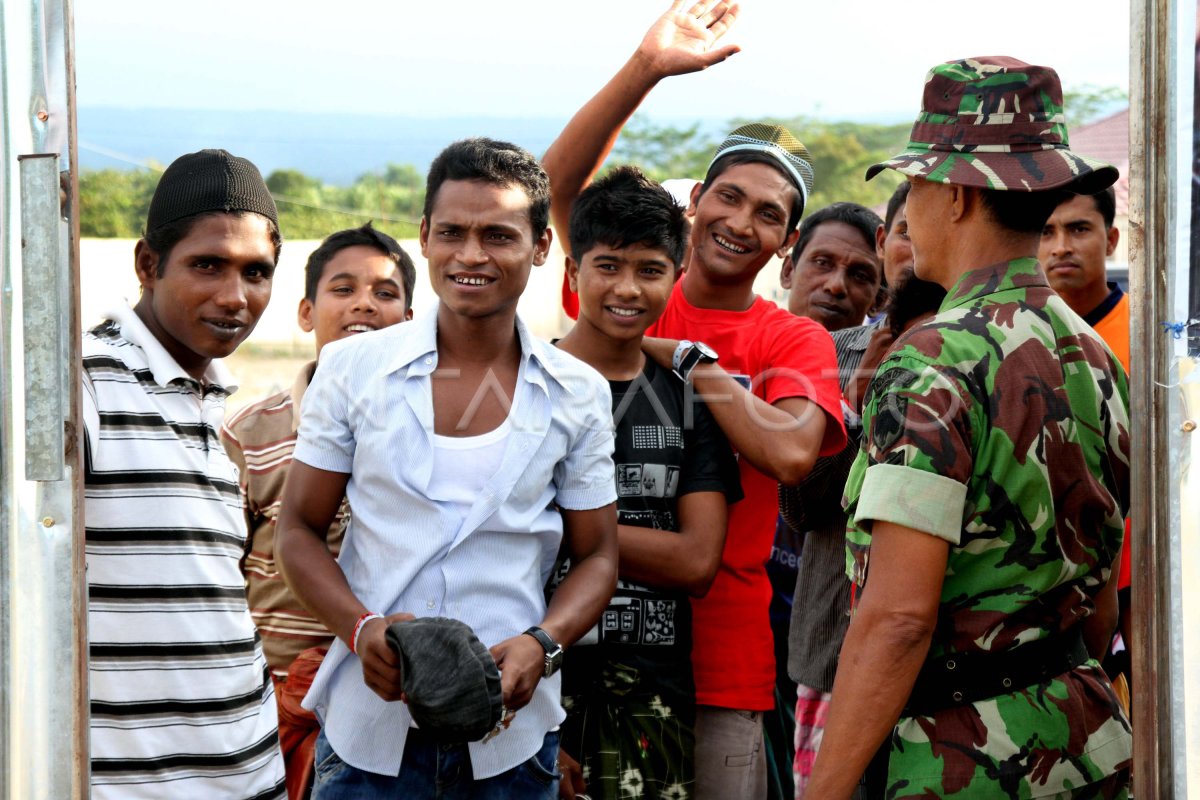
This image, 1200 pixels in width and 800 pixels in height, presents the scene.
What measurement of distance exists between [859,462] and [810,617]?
1.04m

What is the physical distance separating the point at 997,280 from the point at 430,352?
1.14 m

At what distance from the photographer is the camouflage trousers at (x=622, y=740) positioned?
8.91ft

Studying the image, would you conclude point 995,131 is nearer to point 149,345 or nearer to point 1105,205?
point 149,345

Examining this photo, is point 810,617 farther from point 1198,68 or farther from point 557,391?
point 1198,68

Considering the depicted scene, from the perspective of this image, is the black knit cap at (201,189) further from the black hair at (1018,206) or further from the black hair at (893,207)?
the black hair at (893,207)

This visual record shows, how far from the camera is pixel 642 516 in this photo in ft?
9.35

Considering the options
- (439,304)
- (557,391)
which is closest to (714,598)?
(557,391)

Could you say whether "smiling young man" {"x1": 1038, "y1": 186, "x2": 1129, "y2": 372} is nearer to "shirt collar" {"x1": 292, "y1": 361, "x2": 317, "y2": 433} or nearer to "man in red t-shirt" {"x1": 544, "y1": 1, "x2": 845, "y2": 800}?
"man in red t-shirt" {"x1": 544, "y1": 1, "x2": 845, "y2": 800}

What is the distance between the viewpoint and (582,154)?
3490mm

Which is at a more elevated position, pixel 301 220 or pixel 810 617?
pixel 301 220

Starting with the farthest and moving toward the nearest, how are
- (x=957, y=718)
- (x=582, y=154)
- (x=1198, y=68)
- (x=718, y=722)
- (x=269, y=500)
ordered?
(x=582, y=154), (x=269, y=500), (x=718, y=722), (x=957, y=718), (x=1198, y=68)

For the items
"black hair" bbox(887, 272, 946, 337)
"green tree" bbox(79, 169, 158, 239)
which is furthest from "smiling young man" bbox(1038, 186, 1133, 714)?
"green tree" bbox(79, 169, 158, 239)

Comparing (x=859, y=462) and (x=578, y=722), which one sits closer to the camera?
(x=859, y=462)

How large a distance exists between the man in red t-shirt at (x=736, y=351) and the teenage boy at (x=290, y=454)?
69cm
